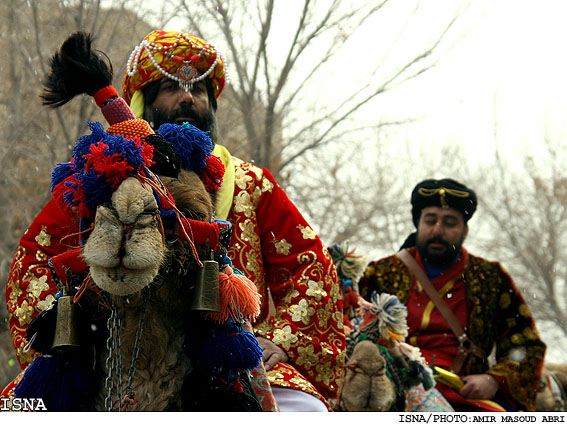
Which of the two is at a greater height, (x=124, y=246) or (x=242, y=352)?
(x=124, y=246)

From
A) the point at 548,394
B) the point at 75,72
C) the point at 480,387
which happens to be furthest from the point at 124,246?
the point at 548,394

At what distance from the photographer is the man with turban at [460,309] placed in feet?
20.9

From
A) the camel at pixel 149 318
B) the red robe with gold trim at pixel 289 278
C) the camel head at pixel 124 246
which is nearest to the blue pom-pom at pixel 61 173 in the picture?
the camel at pixel 149 318

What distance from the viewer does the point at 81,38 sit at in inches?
116

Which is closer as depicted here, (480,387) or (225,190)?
(225,190)

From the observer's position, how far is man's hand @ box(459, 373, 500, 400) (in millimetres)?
6238

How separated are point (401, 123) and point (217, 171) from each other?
30.4ft

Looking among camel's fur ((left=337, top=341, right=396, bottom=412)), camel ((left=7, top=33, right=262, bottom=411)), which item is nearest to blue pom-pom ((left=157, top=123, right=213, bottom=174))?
camel ((left=7, top=33, right=262, bottom=411))

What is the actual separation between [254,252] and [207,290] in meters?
1.41

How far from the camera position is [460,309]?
6.68m

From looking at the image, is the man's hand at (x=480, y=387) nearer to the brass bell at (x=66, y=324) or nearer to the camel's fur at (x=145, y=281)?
the camel's fur at (x=145, y=281)

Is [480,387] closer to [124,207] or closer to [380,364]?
[380,364]

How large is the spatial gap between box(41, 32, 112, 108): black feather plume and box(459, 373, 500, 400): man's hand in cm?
415
